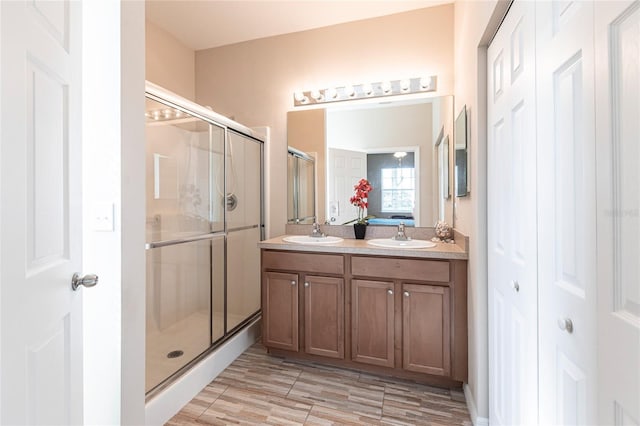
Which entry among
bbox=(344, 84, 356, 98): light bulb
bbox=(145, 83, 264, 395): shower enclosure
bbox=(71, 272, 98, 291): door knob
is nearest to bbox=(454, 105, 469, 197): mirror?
bbox=(344, 84, 356, 98): light bulb

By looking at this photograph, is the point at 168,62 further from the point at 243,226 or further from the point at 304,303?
the point at 304,303

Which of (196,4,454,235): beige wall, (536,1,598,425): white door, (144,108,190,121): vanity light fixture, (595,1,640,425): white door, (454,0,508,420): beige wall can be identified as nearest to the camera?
(595,1,640,425): white door

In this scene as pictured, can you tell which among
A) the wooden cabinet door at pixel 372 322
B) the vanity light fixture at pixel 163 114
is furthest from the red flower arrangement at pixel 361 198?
the vanity light fixture at pixel 163 114

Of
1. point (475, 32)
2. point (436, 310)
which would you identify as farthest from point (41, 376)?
point (475, 32)

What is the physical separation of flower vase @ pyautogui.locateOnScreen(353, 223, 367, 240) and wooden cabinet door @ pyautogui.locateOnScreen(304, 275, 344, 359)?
0.53 meters

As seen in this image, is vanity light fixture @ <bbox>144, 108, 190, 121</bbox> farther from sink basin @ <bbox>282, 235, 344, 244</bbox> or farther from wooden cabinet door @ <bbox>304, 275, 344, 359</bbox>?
wooden cabinet door @ <bbox>304, 275, 344, 359</bbox>

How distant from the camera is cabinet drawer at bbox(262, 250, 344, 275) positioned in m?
2.16

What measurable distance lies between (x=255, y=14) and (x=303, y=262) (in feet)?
6.86

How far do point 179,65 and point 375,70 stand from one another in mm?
1882

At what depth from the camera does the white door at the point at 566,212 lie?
70cm

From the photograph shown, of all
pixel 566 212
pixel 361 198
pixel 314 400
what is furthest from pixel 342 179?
pixel 566 212

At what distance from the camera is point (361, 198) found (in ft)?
8.48

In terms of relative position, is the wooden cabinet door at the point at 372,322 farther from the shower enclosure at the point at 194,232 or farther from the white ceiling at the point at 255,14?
the white ceiling at the point at 255,14

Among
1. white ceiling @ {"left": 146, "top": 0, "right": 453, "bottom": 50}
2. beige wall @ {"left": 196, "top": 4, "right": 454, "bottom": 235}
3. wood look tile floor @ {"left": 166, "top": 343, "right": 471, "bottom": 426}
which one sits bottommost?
wood look tile floor @ {"left": 166, "top": 343, "right": 471, "bottom": 426}
